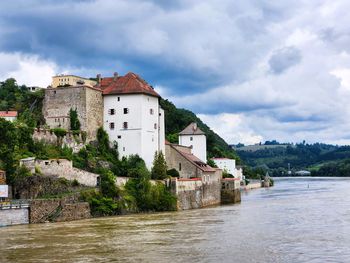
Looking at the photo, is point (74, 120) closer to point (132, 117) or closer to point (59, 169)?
point (132, 117)

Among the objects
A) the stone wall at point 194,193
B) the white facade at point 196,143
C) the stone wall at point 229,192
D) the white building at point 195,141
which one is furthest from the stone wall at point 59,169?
the white building at point 195,141

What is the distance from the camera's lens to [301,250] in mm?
31875

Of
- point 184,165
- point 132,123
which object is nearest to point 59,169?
point 132,123

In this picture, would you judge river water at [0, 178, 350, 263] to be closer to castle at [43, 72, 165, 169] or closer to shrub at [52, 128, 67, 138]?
shrub at [52, 128, 67, 138]

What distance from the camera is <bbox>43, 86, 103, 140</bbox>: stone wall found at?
212ft

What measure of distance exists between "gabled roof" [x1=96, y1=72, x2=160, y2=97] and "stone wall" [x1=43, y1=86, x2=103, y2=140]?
1.77 m

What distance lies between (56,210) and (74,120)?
18.6m

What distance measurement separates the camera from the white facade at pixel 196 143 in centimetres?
8931

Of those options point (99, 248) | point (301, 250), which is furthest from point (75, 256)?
point (301, 250)

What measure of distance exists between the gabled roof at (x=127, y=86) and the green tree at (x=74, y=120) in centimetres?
435

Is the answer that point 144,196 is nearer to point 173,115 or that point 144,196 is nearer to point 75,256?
point 75,256

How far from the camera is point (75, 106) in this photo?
2562 inches

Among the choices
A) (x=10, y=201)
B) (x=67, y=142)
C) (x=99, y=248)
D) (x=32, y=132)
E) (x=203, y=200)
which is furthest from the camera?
(x=203, y=200)

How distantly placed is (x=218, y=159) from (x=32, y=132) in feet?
219
